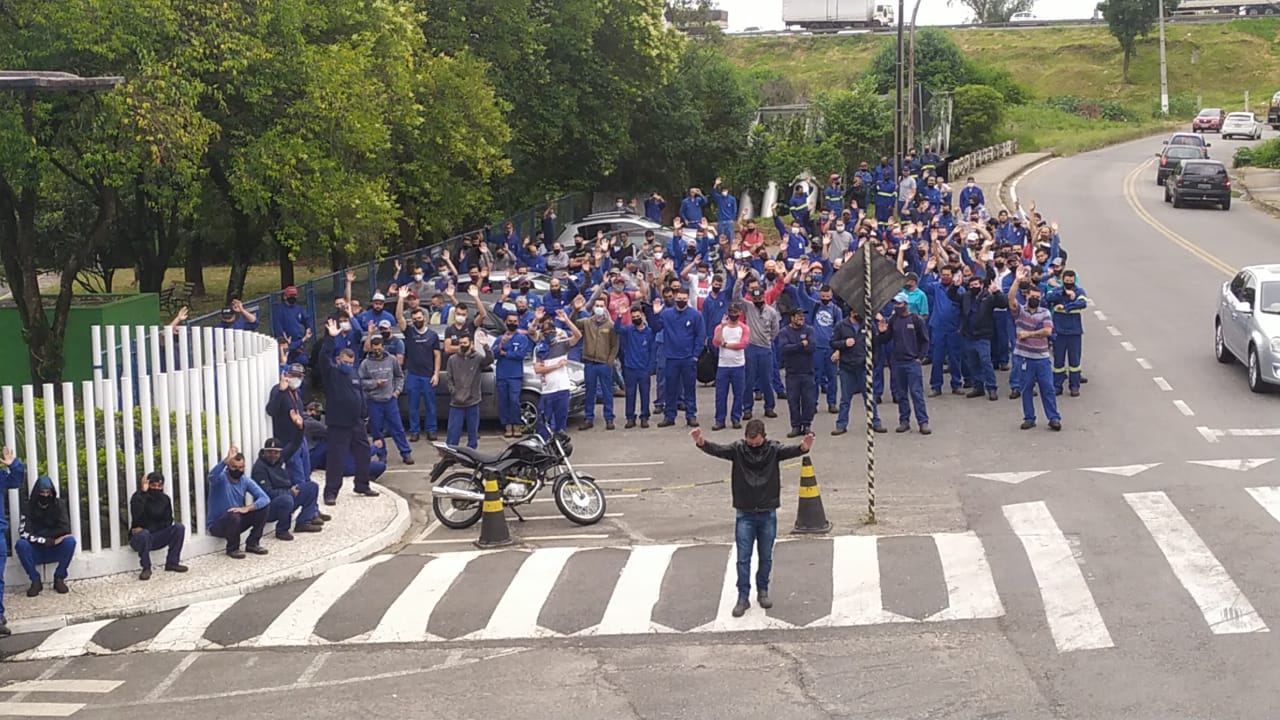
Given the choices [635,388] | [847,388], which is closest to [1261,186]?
[847,388]

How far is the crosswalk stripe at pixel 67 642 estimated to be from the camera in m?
12.1

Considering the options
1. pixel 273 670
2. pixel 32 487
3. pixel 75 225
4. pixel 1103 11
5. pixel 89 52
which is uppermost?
pixel 1103 11

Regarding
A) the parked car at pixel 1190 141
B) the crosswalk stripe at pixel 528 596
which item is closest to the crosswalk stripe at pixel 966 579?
the crosswalk stripe at pixel 528 596

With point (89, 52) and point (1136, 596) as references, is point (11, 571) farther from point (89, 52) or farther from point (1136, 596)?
point (89, 52)

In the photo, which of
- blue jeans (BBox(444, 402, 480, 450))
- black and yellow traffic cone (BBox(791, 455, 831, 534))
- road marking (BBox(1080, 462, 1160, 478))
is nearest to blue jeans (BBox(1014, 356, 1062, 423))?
road marking (BBox(1080, 462, 1160, 478))

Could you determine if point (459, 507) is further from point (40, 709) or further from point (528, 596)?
point (40, 709)

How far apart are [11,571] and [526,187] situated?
28.9 m

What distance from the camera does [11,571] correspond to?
13523 millimetres

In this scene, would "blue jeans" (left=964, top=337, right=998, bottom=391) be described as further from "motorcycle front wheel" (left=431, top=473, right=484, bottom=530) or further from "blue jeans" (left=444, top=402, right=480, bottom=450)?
"motorcycle front wheel" (left=431, top=473, right=484, bottom=530)

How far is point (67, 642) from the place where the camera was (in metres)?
12.4

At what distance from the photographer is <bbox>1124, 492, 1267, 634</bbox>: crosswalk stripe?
1116 centimetres

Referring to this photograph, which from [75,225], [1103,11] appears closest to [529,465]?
[75,225]

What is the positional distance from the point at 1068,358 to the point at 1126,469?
4365mm

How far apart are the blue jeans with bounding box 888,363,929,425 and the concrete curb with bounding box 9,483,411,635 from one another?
660 cm
